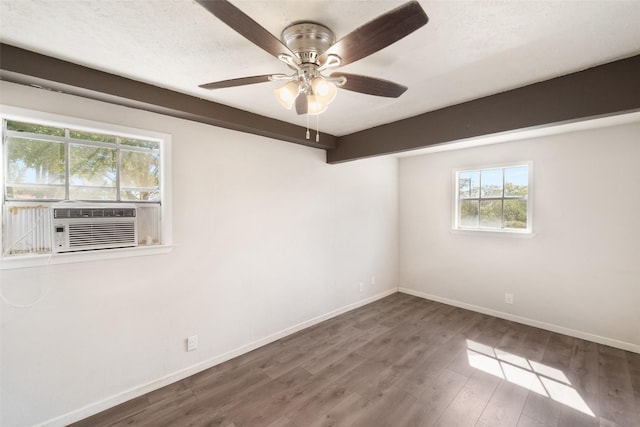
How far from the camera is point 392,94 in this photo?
1.59 metres

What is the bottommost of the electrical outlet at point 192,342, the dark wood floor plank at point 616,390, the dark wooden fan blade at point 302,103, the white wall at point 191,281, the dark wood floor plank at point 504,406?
the dark wood floor plank at point 504,406

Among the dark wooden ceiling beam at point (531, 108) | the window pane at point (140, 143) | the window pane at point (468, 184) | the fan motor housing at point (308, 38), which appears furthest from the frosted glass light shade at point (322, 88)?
the window pane at point (468, 184)

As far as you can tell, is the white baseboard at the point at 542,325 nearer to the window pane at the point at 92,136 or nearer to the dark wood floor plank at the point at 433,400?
the dark wood floor plank at the point at 433,400

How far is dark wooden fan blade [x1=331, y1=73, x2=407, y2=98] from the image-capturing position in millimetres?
1406

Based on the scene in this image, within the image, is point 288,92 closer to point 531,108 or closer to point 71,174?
point 71,174

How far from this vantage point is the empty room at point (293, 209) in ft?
4.61

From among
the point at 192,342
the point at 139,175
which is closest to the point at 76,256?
the point at 139,175

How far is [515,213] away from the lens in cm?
357

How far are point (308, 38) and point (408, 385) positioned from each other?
2719 millimetres

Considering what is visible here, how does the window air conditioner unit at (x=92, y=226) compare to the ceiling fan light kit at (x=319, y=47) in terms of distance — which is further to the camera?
the window air conditioner unit at (x=92, y=226)

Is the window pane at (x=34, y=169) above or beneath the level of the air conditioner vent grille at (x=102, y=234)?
above

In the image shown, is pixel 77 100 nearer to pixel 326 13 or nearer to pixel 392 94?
pixel 326 13

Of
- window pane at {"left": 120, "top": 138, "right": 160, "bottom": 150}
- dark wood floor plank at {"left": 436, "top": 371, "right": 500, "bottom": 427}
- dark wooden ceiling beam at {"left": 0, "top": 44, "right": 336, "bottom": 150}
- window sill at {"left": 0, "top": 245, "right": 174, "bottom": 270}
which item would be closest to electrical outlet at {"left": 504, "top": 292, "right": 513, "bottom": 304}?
dark wood floor plank at {"left": 436, "top": 371, "right": 500, "bottom": 427}

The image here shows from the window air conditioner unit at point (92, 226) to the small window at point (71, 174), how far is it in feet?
0.17
